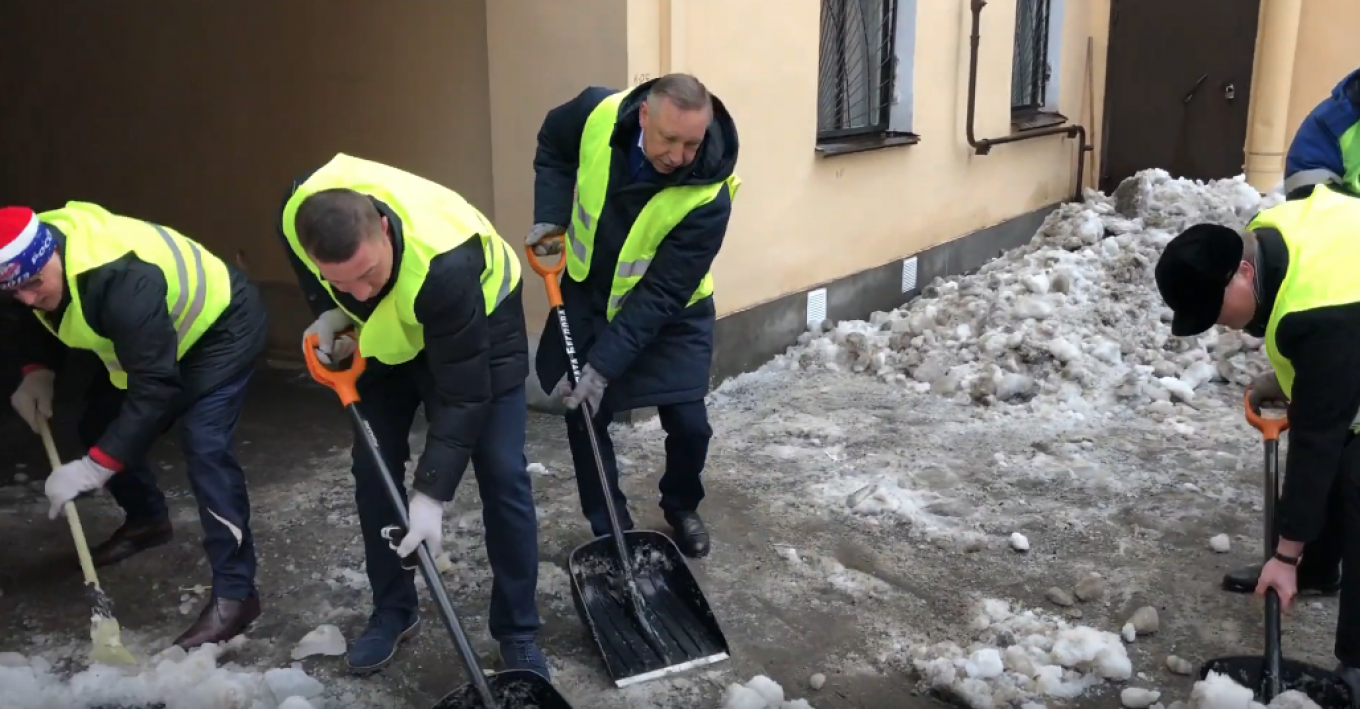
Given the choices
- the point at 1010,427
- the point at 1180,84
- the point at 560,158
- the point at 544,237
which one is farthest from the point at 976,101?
the point at 544,237

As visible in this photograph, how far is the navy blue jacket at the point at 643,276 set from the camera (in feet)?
10.1

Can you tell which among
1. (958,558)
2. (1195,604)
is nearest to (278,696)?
(958,558)

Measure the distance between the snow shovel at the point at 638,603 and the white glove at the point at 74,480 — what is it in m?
1.24

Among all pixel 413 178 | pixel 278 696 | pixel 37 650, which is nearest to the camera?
pixel 413 178

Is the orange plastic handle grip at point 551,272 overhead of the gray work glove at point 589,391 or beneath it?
overhead

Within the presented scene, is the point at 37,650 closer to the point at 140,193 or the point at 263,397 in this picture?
the point at 263,397

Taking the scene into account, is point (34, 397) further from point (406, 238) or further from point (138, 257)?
point (406, 238)

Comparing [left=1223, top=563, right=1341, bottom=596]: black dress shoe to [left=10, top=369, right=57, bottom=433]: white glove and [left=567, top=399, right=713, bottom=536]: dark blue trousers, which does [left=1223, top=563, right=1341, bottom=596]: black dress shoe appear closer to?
[left=567, top=399, right=713, bottom=536]: dark blue trousers

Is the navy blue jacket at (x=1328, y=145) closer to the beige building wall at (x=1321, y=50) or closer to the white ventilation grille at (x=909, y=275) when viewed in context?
the white ventilation grille at (x=909, y=275)

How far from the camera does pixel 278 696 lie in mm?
2643

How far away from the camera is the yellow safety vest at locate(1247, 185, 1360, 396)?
223 cm

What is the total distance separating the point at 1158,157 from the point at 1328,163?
19.2 feet

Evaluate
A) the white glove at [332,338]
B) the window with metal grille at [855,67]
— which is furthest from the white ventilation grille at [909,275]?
the white glove at [332,338]

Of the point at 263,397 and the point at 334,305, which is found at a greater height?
the point at 334,305
